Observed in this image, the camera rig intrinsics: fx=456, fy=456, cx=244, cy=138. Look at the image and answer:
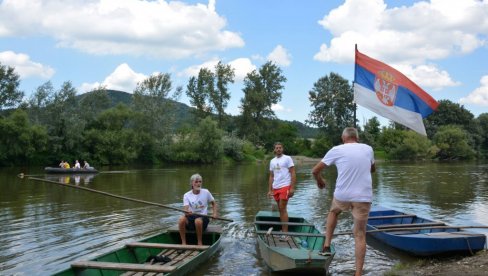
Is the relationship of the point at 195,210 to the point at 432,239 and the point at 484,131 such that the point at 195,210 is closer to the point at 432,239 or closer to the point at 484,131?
the point at 432,239

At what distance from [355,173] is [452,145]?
79.6 metres

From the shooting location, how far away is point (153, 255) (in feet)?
28.7

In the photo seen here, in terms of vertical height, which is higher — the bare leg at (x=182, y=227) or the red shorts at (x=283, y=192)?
the red shorts at (x=283, y=192)

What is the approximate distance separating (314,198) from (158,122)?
4309 centimetres

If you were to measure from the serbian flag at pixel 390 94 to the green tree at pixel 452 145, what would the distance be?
72.7m

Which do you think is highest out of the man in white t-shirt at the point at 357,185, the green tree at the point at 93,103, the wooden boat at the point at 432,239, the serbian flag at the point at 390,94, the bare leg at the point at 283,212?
the green tree at the point at 93,103

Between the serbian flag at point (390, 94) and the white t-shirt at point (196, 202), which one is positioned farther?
the serbian flag at point (390, 94)

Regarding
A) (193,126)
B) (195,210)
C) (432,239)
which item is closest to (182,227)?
(195,210)

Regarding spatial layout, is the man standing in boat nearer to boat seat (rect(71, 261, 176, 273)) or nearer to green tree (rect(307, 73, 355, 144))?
boat seat (rect(71, 261, 176, 273))

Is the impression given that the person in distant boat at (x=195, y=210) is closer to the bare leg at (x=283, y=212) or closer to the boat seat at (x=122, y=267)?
the bare leg at (x=283, y=212)

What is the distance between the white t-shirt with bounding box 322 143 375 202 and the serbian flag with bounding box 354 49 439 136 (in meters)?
4.38

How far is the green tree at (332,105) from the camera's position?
75.9m

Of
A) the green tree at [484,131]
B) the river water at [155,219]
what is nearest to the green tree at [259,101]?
the green tree at [484,131]

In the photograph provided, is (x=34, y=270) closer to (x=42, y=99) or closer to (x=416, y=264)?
(x=416, y=264)
